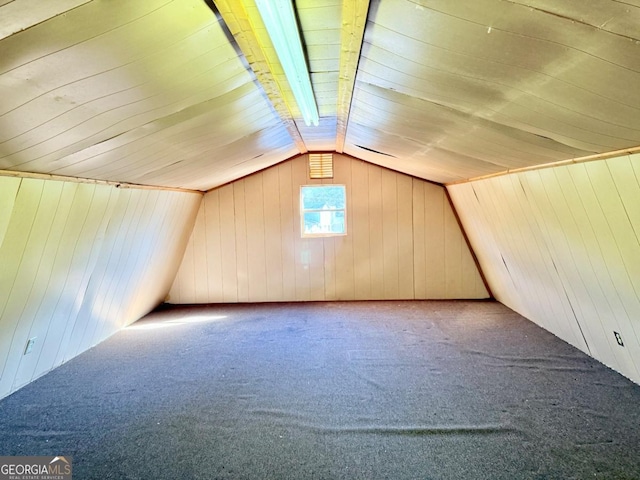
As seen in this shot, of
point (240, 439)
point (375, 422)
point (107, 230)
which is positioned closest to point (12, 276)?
point (107, 230)

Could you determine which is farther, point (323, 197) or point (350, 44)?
point (323, 197)

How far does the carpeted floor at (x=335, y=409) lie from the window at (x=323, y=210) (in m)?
1.89

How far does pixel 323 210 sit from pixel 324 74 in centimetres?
354

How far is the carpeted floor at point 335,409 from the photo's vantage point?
6.63 feet

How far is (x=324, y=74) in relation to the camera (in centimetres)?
211

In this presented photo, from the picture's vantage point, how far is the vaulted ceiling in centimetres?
110

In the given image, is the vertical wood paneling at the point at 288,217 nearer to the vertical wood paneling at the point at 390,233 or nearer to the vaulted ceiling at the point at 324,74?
the vertical wood paneling at the point at 390,233

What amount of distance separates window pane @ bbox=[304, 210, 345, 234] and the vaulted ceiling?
295cm

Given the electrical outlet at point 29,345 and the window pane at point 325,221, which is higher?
the window pane at point 325,221

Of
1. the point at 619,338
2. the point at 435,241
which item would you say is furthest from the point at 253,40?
the point at 435,241

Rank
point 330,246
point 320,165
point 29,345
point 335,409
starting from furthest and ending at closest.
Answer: point 330,246 < point 320,165 < point 29,345 < point 335,409

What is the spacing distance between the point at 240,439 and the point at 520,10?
94.5 inches

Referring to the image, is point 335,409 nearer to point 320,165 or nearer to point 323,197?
point 323,197

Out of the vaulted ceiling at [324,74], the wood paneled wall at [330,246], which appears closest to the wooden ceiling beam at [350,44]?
the vaulted ceiling at [324,74]
